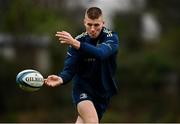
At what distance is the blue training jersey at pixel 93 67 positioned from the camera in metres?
9.31

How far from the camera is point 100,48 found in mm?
8883

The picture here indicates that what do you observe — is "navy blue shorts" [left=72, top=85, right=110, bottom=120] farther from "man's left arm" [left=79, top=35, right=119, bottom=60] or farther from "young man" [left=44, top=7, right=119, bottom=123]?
"man's left arm" [left=79, top=35, right=119, bottom=60]

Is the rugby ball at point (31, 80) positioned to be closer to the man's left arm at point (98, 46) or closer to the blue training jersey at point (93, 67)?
the blue training jersey at point (93, 67)

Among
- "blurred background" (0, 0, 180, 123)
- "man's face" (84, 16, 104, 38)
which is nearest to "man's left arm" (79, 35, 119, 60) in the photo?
"man's face" (84, 16, 104, 38)

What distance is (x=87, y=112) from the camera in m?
9.20

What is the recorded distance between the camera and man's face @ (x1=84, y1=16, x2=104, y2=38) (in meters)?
9.09

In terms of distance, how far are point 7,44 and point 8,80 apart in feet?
20.7

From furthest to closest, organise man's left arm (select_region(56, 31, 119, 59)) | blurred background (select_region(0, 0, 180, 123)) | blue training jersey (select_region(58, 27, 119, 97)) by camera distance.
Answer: blurred background (select_region(0, 0, 180, 123)), blue training jersey (select_region(58, 27, 119, 97)), man's left arm (select_region(56, 31, 119, 59))

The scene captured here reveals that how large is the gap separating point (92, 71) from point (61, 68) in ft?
67.9

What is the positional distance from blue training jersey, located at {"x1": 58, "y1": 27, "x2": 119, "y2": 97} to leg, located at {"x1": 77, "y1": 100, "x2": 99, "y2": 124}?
218 mm

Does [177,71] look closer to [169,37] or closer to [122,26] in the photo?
[169,37]

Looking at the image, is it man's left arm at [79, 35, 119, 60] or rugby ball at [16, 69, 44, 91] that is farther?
rugby ball at [16, 69, 44, 91]

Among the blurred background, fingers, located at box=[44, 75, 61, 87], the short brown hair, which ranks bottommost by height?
the blurred background

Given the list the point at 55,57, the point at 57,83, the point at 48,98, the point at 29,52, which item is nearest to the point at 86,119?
the point at 57,83
